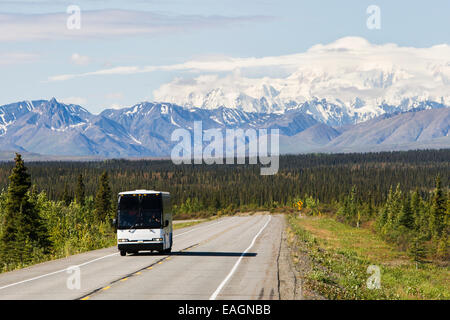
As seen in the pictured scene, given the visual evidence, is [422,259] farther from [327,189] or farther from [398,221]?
[327,189]

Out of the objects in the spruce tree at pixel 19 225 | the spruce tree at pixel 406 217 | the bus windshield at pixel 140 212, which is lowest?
the spruce tree at pixel 406 217

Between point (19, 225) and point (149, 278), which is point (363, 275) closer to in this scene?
point (149, 278)

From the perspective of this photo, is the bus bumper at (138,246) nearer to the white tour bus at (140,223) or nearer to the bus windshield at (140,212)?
the white tour bus at (140,223)

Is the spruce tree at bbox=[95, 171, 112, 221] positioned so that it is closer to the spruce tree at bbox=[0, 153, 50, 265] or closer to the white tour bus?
the spruce tree at bbox=[0, 153, 50, 265]

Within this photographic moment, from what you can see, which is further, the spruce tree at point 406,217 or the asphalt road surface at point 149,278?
the spruce tree at point 406,217

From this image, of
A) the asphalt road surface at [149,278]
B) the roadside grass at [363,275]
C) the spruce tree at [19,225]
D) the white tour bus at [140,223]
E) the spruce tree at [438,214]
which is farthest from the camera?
the spruce tree at [438,214]

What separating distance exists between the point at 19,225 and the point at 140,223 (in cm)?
2387

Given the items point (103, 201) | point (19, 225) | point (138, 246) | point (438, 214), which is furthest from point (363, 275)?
point (103, 201)

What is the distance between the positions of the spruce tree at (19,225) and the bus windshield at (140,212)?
2186 cm

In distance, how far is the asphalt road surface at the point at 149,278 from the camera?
771 inches

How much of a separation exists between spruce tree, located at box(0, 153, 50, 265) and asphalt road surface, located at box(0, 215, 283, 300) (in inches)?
794

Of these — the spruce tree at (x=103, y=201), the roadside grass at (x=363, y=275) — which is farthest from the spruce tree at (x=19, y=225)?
the spruce tree at (x=103, y=201)

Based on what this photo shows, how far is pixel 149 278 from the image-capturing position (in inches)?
933
